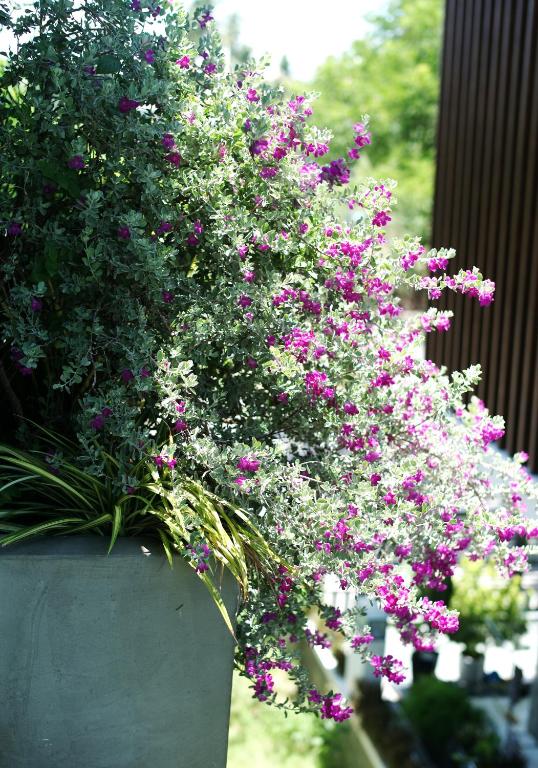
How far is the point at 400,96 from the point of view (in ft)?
70.5

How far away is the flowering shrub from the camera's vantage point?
5.40ft

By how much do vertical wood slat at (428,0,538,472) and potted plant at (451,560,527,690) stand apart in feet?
9.88

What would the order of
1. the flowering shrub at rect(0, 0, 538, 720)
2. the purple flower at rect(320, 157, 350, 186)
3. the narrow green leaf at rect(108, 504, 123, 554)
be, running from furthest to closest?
1. the purple flower at rect(320, 157, 350, 186)
2. the flowering shrub at rect(0, 0, 538, 720)
3. the narrow green leaf at rect(108, 504, 123, 554)

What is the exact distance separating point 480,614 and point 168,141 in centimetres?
675

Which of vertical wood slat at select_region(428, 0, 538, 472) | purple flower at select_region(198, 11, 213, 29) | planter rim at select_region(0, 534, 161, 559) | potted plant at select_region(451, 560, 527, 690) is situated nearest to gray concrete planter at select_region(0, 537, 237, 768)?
planter rim at select_region(0, 534, 161, 559)

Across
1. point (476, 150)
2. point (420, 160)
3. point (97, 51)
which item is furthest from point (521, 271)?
point (420, 160)

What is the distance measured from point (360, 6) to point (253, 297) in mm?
24068

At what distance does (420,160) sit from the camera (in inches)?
870

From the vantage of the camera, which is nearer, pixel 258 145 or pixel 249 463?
pixel 249 463

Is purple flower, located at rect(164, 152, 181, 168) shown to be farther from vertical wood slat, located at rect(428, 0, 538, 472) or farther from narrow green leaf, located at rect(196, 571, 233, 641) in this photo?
vertical wood slat, located at rect(428, 0, 538, 472)

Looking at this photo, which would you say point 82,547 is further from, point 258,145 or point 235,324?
point 258,145

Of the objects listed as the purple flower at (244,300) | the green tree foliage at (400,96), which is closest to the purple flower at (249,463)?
the purple flower at (244,300)

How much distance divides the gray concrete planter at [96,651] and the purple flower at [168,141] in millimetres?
760

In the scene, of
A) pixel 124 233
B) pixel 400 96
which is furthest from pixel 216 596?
pixel 400 96
